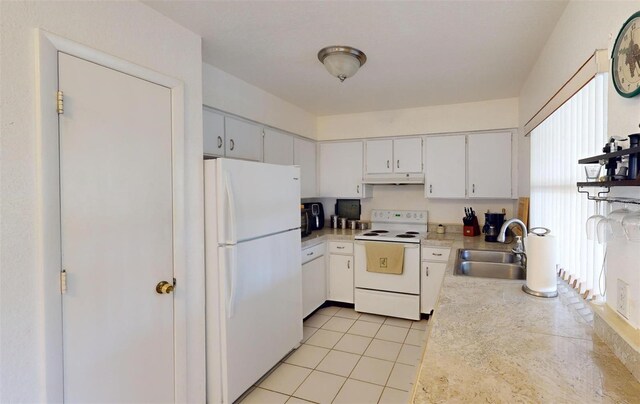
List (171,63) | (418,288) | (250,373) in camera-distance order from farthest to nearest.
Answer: (418,288)
(250,373)
(171,63)

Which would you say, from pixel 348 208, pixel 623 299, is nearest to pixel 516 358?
pixel 623 299

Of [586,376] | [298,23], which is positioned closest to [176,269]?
[298,23]

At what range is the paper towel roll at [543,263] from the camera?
62.8 inches

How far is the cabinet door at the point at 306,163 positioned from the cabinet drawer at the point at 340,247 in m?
0.66

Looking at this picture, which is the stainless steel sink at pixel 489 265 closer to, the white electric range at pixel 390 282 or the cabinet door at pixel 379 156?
the white electric range at pixel 390 282

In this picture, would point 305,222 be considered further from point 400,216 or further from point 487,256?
point 487,256

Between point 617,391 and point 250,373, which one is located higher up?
point 617,391

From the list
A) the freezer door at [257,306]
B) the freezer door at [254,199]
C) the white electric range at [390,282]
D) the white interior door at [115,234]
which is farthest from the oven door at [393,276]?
the white interior door at [115,234]

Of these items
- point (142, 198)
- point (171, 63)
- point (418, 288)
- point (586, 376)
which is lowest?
point (418, 288)

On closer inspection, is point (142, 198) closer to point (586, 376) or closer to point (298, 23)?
point (298, 23)

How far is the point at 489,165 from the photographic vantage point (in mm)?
3482

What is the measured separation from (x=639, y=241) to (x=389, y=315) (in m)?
2.82

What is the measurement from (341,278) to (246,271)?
1.79 meters

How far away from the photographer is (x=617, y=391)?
887mm
